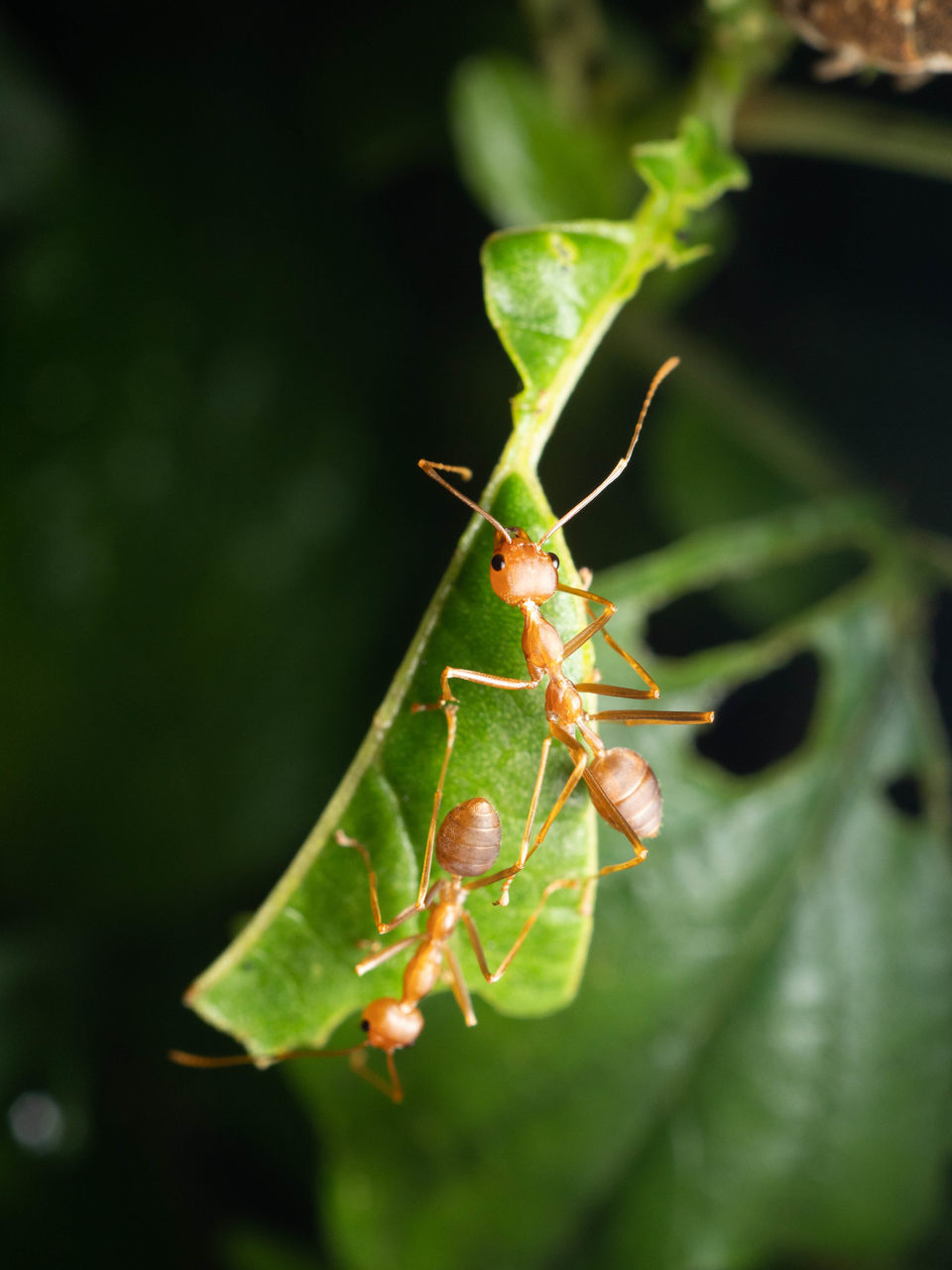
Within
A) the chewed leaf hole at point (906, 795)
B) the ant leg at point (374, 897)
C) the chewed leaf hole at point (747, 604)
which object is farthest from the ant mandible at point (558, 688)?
the chewed leaf hole at point (906, 795)

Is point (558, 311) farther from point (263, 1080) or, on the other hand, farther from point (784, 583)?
point (263, 1080)

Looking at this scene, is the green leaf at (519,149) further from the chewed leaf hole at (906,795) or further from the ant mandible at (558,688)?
the chewed leaf hole at (906,795)

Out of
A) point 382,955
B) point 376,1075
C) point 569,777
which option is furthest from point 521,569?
point 376,1075

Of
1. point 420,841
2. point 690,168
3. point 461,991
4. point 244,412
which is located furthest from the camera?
point 244,412

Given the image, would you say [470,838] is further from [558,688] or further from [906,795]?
[906,795]

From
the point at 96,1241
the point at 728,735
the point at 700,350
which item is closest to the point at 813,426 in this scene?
the point at 700,350

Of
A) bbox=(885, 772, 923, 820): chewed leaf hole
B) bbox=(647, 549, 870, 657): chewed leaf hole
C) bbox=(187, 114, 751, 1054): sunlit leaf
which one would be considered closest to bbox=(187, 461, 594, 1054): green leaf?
bbox=(187, 114, 751, 1054): sunlit leaf
